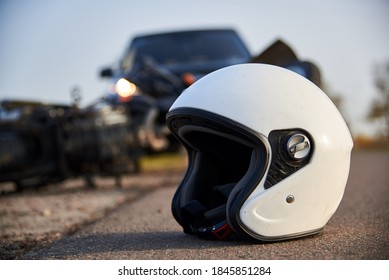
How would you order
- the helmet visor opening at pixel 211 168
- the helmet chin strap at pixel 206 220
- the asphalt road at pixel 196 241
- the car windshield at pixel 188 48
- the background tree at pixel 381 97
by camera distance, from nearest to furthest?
the asphalt road at pixel 196 241 → the helmet chin strap at pixel 206 220 → the helmet visor opening at pixel 211 168 → the background tree at pixel 381 97 → the car windshield at pixel 188 48

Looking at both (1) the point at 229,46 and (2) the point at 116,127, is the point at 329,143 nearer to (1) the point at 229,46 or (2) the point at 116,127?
(2) the point at 116,127

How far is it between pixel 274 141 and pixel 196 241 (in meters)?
0.72

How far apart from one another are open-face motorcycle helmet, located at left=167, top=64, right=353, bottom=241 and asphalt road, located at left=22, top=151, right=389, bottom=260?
12 cm

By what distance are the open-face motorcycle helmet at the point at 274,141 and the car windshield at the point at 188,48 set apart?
14.6ft

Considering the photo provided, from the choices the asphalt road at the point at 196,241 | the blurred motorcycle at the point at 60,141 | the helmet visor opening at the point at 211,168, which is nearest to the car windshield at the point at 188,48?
the blurred motorcycle at the point at 60,141

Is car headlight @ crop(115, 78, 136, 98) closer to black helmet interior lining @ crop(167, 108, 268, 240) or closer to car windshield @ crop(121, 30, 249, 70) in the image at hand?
car windshield @ crop(121, 30, 249, 70)

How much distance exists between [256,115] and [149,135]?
4584mm

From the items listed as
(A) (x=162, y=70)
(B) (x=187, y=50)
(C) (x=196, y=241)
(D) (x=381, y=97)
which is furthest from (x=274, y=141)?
(B) (x=187, y=50)

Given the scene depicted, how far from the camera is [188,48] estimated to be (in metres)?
8.17

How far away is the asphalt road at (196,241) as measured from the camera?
10.2 feet

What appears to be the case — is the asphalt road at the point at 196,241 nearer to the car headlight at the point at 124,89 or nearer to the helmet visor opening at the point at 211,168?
the helmet visor opening at the point at 211,168

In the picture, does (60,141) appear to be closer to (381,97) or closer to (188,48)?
(188,48)

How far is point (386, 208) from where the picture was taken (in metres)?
4.62
